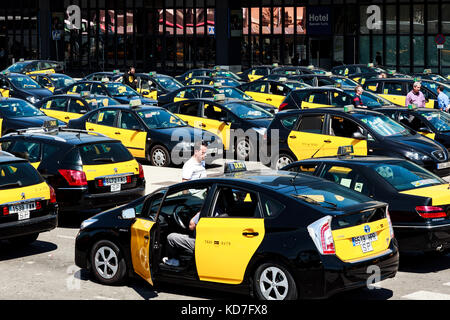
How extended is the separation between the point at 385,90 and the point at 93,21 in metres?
36.1

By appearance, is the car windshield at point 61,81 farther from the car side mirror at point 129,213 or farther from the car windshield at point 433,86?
the car side mirror at point 129,213

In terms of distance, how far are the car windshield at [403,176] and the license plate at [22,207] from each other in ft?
15.6

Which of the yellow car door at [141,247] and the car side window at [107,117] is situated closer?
the yellow car door at [141,247]

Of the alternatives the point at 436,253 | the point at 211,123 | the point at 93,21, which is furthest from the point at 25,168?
the point at 93,21

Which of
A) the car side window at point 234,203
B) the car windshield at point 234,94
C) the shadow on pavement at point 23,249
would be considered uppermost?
the car windshield at point 234,94

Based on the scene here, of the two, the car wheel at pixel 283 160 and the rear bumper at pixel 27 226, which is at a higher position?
the car wheel at pixel 283 160

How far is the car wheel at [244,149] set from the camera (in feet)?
69.4

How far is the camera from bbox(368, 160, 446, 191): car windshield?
11.0m

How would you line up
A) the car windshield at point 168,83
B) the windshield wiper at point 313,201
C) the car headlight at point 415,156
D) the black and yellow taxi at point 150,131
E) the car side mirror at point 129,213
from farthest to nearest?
the car windshield at point 168,83, the black and yellow taxi at point 150,131, the car headlight at point 415,156, the car side mirror at point 129,213, the windshield wiper at point 313,201

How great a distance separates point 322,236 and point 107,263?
3.02 meters

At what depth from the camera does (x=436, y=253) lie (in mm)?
11289

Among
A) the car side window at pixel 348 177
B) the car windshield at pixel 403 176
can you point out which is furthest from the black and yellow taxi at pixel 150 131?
the car windshield at pixel 403 176

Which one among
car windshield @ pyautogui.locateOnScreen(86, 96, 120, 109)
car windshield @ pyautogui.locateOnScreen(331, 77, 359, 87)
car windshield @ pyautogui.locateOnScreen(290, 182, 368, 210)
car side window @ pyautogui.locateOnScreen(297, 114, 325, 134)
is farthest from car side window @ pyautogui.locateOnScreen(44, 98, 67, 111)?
car windshield @ pyautogui.locateOnScreen(290, 182, 368, 210)
